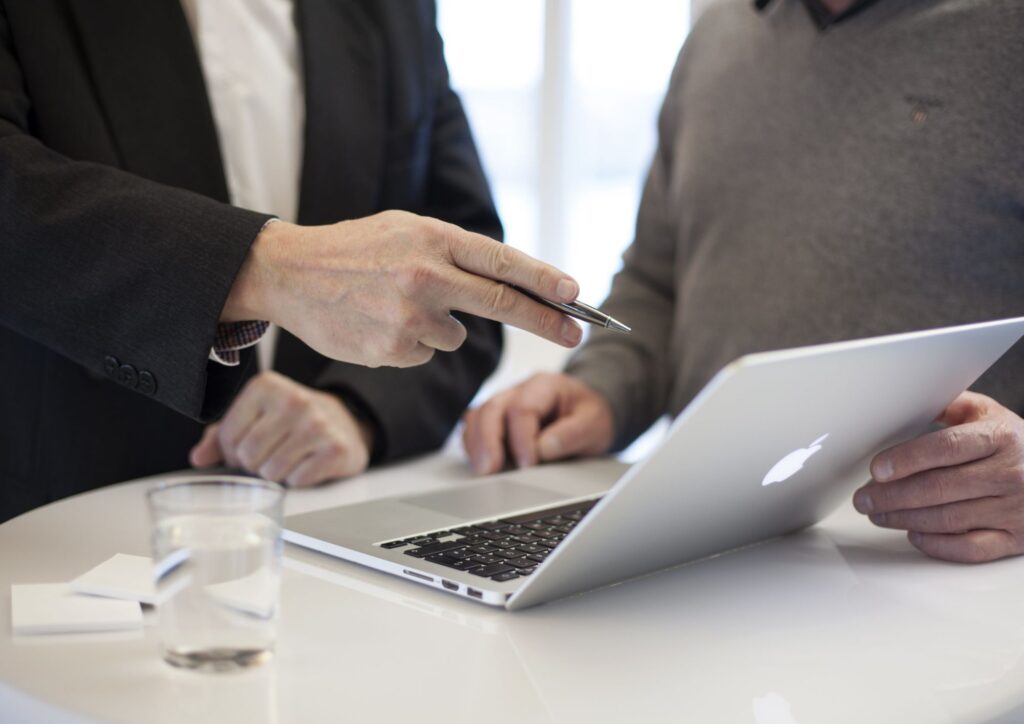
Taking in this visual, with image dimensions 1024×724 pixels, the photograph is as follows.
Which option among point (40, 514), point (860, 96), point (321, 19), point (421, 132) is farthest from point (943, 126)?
point (40, 514)

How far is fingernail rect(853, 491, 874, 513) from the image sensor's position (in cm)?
91

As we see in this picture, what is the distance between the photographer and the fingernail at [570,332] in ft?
2.77

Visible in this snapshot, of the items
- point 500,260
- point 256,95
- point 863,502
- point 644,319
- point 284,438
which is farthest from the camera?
point 644,319

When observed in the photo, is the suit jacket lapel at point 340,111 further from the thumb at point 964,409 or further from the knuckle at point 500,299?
the thumb at point 964,409

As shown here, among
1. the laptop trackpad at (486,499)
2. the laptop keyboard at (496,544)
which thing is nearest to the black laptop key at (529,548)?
the laptop keyboard at (496,544)

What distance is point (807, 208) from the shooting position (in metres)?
1.37

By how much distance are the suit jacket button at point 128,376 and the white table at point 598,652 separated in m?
0.15

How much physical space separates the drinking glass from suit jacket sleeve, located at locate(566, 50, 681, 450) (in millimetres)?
800

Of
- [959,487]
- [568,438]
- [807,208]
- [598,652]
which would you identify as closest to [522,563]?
[598,652]

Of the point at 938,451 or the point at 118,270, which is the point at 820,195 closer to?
the point at 938,451

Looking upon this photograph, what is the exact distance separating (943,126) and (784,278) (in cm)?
26

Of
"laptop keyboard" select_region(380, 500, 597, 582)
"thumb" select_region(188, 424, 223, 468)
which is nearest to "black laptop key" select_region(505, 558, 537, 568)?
"laptop keyboard" select_region(380, 500, 597, 582)

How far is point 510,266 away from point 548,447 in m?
0.48

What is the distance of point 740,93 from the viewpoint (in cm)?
149
